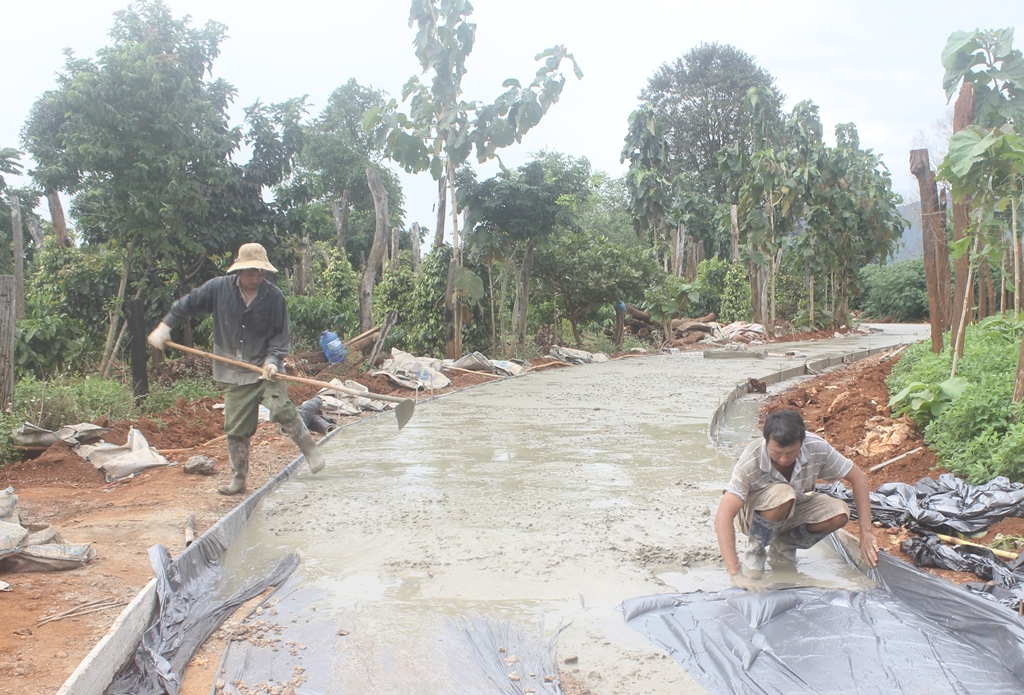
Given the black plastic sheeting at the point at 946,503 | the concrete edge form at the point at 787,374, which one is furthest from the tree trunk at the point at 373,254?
the black plastic sheeting at the point at 946,503

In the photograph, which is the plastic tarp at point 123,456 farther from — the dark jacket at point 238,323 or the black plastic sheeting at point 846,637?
the black plastic sheeting at point 846,637

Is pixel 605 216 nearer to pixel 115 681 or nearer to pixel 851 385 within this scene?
pixel 851 385

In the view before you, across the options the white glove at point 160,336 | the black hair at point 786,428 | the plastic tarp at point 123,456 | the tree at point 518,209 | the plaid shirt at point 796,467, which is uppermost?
the tree at point 518,209

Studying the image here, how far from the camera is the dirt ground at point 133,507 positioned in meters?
2.92

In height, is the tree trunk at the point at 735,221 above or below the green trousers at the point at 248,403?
above

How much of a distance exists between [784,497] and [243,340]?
3457 millimetres

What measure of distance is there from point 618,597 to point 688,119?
39001mm

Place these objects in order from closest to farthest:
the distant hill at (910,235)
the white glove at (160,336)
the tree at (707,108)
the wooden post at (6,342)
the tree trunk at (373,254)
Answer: the white glove at (160,336) → the wooden post at (6,342) → the tree trunk at (373,254) → the distant hill at (910,235) → the tree at (707,108)

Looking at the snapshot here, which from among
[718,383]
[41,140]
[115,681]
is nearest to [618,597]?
[115,681]

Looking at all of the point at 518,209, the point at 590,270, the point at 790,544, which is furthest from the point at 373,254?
the point at 790,544

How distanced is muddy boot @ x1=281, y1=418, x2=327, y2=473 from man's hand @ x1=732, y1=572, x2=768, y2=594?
314 centimetres

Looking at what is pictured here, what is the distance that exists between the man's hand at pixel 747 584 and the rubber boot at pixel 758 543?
0.18 meters

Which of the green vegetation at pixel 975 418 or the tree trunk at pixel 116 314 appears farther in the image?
the tree trunk at pixel 116 314

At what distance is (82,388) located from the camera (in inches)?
301
